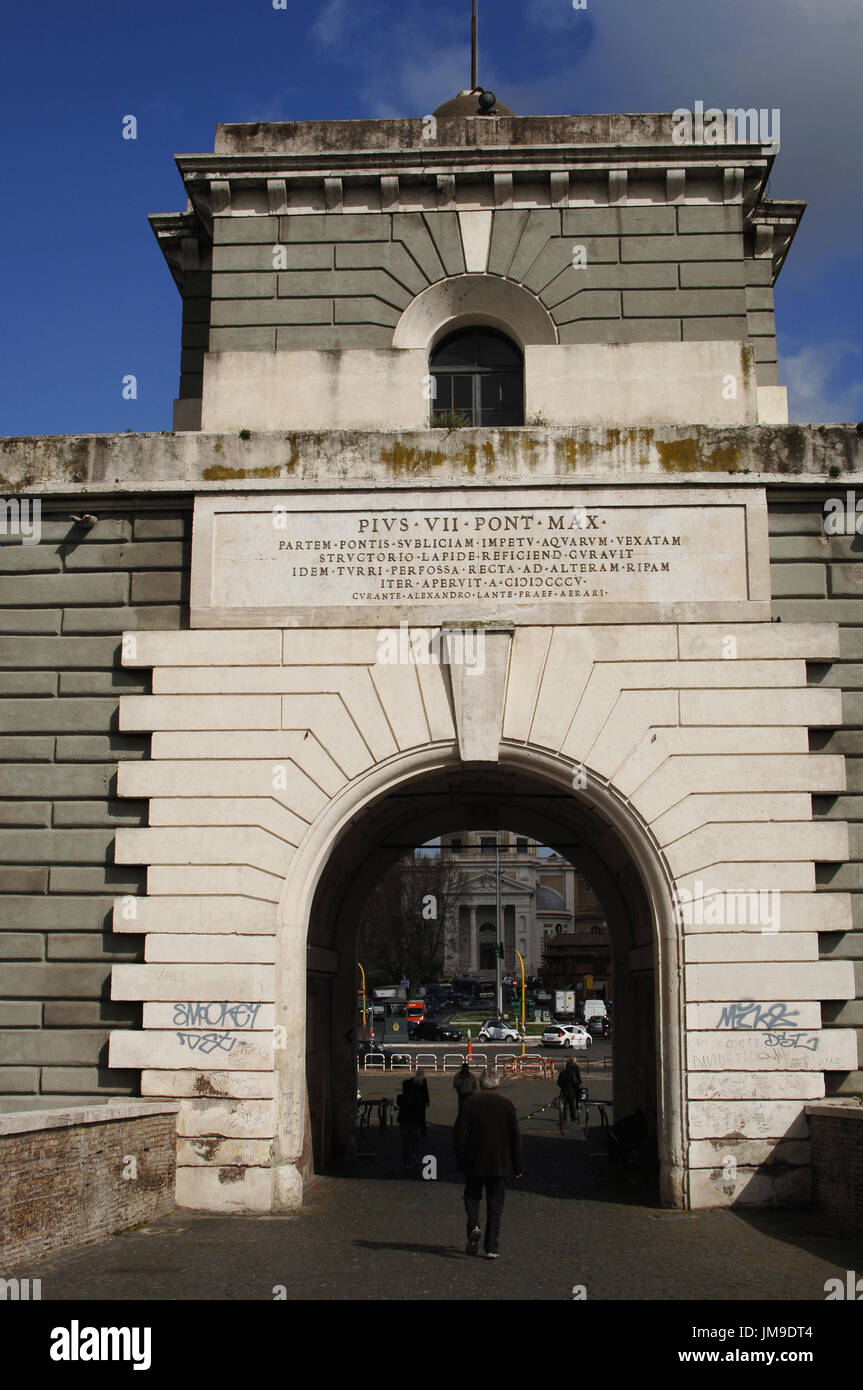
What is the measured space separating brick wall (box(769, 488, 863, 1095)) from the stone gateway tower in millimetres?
41

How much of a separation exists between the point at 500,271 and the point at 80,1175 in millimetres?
12308

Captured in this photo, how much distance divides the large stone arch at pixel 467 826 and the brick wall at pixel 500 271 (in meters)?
6.07

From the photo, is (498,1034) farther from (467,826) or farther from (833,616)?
(833,616)

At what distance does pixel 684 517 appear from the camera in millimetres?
15992

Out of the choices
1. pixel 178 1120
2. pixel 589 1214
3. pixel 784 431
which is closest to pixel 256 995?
pixel 178 1120

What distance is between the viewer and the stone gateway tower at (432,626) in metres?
14.9

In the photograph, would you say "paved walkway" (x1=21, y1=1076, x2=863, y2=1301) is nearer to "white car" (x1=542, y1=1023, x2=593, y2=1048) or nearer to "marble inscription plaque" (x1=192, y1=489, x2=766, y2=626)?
"marble inscription plaque" (x1=192, y1=489, x2=766, y2=626)

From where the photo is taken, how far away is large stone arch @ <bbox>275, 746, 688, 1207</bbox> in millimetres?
14906

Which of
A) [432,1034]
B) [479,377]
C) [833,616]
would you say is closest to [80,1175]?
[833,616]

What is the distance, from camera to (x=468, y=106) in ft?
66.7

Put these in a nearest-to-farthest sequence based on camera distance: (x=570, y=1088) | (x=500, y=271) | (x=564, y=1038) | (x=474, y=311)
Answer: (x=500, y=271) → (x=474, y=311) → (x=570, y=1088) → (x=564, y=1038)

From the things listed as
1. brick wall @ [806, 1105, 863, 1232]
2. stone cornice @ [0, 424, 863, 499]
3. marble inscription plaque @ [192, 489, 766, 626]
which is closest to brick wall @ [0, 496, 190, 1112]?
stone cornice @ [0, 424, 863, 499]

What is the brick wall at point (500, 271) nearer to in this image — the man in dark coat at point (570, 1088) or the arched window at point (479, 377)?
the arched window at point (479, 377)

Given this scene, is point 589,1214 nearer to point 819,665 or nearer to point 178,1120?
point 178,1120
